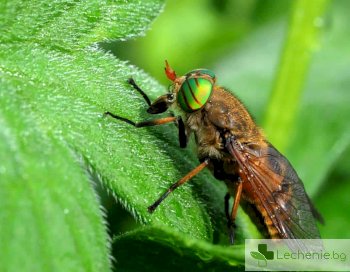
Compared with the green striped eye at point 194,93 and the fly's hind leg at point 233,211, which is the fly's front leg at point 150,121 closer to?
the green striped eye at point 194,93

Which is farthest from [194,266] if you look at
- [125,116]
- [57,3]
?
[57,3]

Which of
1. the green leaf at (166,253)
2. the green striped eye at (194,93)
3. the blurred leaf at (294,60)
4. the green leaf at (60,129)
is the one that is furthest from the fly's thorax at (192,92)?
the blurred leaf at (294,60)

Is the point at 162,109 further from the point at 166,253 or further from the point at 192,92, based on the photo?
the point at 166,253

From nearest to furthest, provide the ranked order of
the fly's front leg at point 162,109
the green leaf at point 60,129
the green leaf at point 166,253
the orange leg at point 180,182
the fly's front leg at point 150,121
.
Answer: the green leaf at point 60,129 → the green leaf at point 166,253 → the orange leg at point 180,182 → the fly's front leg at point 150,121 → the fly's front leg at point 162,109

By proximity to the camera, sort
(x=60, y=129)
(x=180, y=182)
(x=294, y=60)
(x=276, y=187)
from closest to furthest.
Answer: (x=60, y=129) < (x=180, y=182) < (x=276, y=187) < (x=294, y=60)

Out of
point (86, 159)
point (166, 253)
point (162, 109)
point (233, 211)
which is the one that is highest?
point (86, 159)

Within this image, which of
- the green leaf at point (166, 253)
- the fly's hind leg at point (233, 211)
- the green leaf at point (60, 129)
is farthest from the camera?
the fly's hind leg at point (233, 211)

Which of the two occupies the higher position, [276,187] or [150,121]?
[150,121]

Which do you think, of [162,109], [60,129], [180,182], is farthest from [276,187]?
[60,129]

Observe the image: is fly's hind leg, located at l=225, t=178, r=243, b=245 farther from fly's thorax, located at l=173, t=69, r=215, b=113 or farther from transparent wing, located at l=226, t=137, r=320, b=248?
fly's thorax, located at l=173, t=69, r=215, b=113
